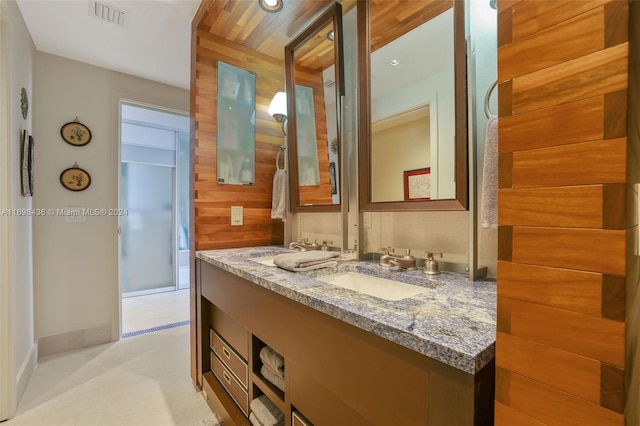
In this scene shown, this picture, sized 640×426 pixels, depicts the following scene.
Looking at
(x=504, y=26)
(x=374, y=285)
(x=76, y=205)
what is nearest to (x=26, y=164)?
(x=76, y=205)

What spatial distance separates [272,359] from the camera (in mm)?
1144

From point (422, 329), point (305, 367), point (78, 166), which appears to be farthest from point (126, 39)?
point (422, 329)

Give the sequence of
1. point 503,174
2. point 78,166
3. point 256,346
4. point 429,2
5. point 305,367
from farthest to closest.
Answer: point 78,166 < point 256,346 < point 429,2 < point 305,367 < point 503,174

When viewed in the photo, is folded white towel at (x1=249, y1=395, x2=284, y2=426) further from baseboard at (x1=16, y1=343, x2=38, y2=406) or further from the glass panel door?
the glass panel door

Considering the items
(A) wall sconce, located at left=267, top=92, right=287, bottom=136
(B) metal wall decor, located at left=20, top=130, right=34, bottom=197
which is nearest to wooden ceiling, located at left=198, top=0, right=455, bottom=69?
(A) wall sconce, located at left=267, top=92, right=287, bottom=136

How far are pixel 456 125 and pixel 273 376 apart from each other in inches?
46.8

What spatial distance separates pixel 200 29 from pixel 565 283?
2189 millimetres

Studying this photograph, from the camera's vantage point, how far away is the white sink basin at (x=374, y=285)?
3.29ft

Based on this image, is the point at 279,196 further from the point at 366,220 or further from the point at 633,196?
the point at 633,196

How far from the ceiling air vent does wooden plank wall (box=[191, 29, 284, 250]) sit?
515 mm

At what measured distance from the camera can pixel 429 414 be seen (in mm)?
514

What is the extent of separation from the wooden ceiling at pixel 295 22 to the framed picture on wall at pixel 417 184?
619 millimetres

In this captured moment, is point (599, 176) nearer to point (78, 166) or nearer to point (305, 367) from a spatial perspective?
point (305, 367)

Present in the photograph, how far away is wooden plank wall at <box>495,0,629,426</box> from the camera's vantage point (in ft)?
1.13
